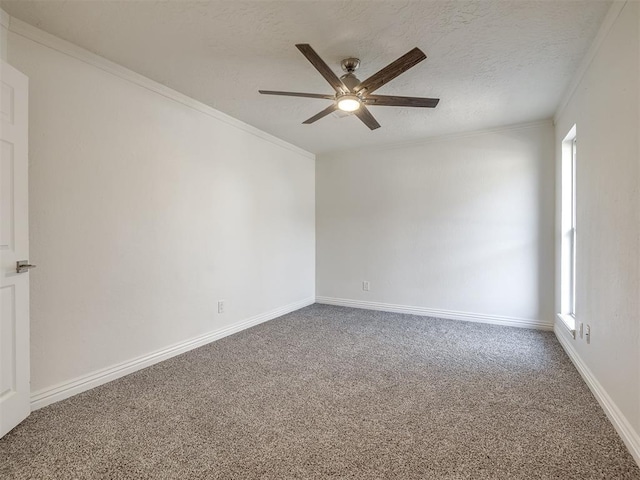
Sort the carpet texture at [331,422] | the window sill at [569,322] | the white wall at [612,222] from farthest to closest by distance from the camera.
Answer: the window sill at [569,322]
the white wall at [612,222]
the carpet texture at [331,422]

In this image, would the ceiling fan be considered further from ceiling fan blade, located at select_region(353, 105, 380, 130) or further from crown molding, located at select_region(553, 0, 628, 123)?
Answer: crown molding, located at select_region(553, 0, 628, 123)

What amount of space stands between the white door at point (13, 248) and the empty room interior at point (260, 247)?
0.04 ft

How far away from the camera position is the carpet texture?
150 centimetres

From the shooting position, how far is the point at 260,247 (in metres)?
3.97

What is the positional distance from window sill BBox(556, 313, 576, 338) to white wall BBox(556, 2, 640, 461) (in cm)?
21

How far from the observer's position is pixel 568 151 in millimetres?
3152

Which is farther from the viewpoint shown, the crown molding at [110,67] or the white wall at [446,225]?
the white wall at [446,225]

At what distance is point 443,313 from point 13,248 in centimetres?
421

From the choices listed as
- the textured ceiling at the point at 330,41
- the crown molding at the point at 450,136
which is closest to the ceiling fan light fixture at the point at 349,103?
the textured ceiling at the point at 330,41

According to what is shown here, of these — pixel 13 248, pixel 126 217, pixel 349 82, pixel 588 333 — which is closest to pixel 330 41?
pixel 349 82

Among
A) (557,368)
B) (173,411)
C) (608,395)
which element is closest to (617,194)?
(608,395)

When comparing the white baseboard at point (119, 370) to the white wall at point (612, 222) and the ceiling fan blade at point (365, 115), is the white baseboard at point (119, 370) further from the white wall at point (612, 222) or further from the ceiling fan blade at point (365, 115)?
the white wall at point (612, 222)

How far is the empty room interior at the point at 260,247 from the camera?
1.66 meters

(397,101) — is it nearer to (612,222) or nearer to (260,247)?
(612,222)
